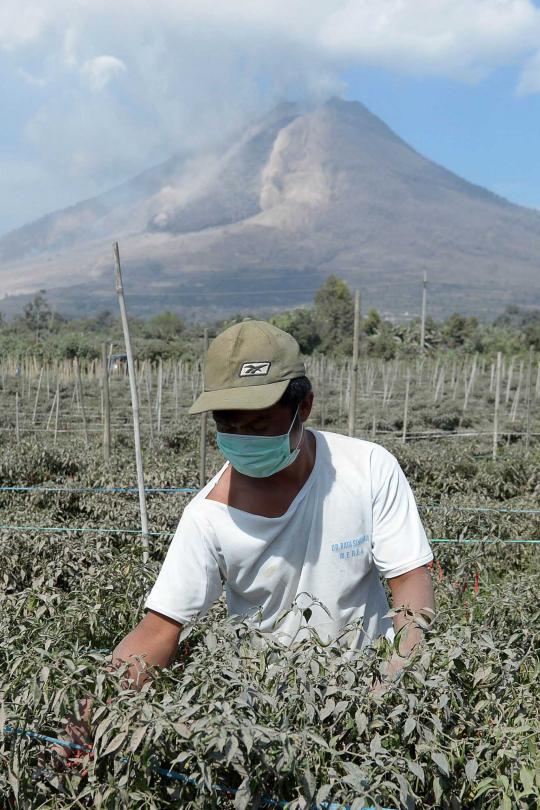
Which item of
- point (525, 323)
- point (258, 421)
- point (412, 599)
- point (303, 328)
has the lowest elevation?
point (525, 323)

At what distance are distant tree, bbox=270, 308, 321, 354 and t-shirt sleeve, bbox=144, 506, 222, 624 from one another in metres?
44.3

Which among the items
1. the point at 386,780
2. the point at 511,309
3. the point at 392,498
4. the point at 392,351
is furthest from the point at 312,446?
the point at 511,309

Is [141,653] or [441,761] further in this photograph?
[141,653]

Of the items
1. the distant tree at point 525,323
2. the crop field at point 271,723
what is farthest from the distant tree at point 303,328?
the crop field at point 271,723

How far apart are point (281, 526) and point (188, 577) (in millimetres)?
251

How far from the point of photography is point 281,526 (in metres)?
2.07

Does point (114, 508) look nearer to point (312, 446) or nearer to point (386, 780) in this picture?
point (312, 446)

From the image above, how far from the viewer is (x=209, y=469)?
9.12 m

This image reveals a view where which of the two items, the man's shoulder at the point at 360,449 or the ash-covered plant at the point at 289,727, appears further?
the man's shoulder at the point at 360,449

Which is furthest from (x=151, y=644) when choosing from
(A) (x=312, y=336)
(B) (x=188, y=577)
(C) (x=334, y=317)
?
(C) (x=334, y=317)

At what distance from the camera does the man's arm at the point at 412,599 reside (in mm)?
1891

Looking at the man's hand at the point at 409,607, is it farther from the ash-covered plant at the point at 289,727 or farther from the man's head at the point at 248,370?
the man's head at the point at 248,370

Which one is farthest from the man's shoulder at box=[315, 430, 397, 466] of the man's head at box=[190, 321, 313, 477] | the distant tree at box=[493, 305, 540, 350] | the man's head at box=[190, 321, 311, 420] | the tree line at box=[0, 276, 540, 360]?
the distant tree at box=[493, 305, 540, 350]

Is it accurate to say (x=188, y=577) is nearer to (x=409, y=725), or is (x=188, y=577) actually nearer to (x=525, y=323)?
(x=409, y=725)
